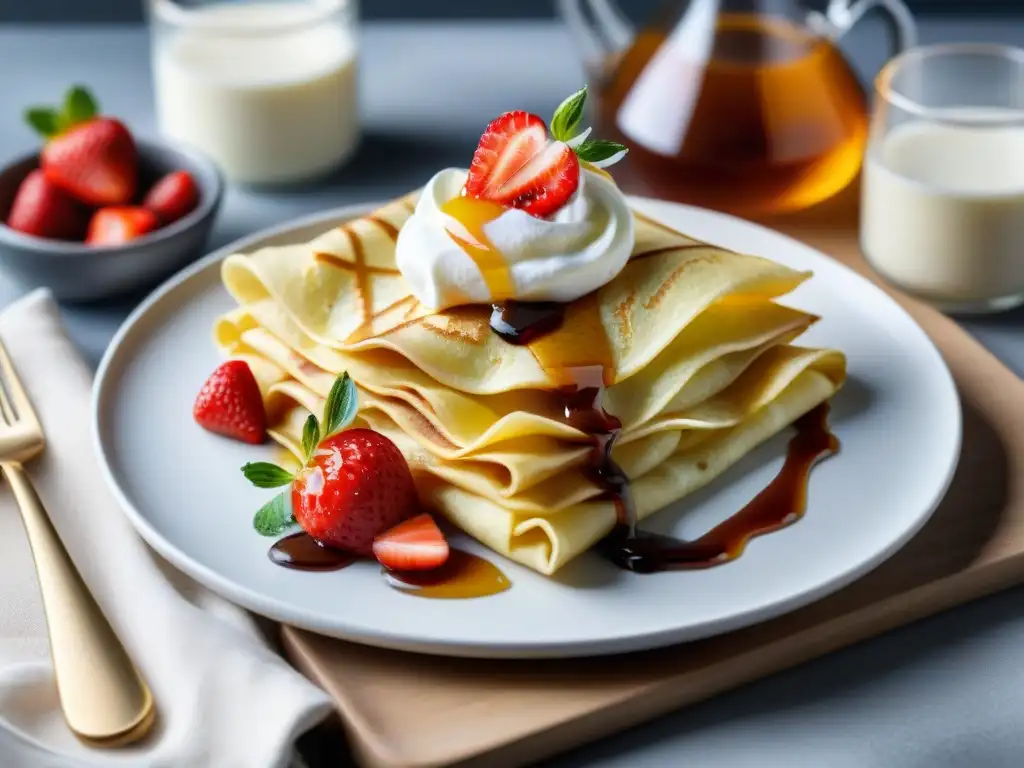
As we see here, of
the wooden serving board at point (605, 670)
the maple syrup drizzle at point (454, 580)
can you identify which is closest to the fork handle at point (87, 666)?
the wooden serving board at point (605, 670)

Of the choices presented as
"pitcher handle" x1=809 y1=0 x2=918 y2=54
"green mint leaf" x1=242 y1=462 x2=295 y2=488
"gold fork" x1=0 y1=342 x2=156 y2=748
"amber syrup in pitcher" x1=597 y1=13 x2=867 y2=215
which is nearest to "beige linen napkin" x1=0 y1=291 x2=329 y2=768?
"gold fork" x1=0 y1=342 x2=156 y2=748

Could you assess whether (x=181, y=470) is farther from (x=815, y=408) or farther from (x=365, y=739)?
(x=815, y=408)

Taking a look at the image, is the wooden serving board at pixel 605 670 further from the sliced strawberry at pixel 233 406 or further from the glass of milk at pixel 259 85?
the glass of milk at pixel 259 85

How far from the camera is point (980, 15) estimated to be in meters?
2.98

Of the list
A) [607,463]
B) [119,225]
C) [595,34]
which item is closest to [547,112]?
[595,34]

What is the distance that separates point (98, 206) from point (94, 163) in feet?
0.23

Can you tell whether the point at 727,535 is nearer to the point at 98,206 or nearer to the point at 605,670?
the point at 605,670

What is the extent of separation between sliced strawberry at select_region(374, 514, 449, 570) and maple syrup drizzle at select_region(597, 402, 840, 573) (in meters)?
0.17

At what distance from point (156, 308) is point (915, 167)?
1081 millimetres

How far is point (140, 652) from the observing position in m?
1.37

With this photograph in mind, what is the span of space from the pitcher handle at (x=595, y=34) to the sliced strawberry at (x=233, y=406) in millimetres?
941

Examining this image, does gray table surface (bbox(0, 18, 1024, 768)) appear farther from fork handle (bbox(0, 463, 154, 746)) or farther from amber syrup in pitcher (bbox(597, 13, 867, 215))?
amber syrup in pitcher (bbox(597, 13, 867, 215))

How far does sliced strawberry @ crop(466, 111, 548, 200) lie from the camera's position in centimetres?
154

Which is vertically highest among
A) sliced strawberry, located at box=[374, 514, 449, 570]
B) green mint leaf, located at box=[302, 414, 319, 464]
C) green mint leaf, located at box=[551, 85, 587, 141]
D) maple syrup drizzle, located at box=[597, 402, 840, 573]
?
green mint leaf, located at box=[551, 85, 587, 141]
